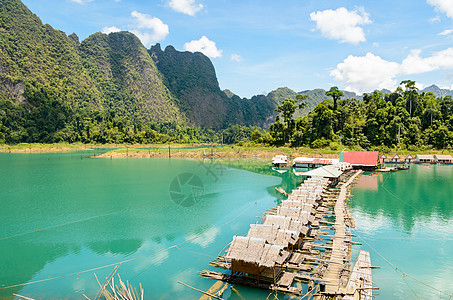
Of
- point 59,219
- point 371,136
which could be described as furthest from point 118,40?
point 59,219

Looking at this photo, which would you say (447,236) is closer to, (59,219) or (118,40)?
(59,219)

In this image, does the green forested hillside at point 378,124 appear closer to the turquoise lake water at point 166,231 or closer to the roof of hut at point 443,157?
the roof of hut at point 443,157

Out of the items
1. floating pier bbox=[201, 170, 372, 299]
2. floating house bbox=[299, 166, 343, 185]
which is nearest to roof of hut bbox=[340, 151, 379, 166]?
floating house bbox=[299, 166, 343, 185]

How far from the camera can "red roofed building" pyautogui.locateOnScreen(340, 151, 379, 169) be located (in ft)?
148

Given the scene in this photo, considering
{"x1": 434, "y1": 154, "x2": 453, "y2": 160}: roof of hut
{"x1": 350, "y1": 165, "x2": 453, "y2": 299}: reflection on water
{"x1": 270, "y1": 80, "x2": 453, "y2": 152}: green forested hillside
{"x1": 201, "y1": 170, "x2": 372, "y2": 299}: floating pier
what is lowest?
{"x1": 350, "y1": 165, "x2": 453, "y2": 299}: reflection on water

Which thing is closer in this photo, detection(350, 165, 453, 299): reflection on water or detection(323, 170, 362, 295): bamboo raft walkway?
detection(323, 170, 362, 295): bamboo raft walkway

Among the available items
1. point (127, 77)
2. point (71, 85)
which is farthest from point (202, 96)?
point (71, 85)

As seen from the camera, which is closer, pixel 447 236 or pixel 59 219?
pixel 447 236

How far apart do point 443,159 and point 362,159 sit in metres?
19.9

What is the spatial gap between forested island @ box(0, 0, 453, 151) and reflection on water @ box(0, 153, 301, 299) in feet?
122

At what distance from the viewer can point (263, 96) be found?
653 ft

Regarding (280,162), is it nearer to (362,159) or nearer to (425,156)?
(362,159)

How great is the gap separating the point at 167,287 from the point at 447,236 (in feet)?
56.4

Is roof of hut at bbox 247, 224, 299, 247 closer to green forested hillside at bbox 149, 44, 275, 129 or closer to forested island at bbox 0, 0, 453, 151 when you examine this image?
forested island at bbox 0, 0, 453, 151
